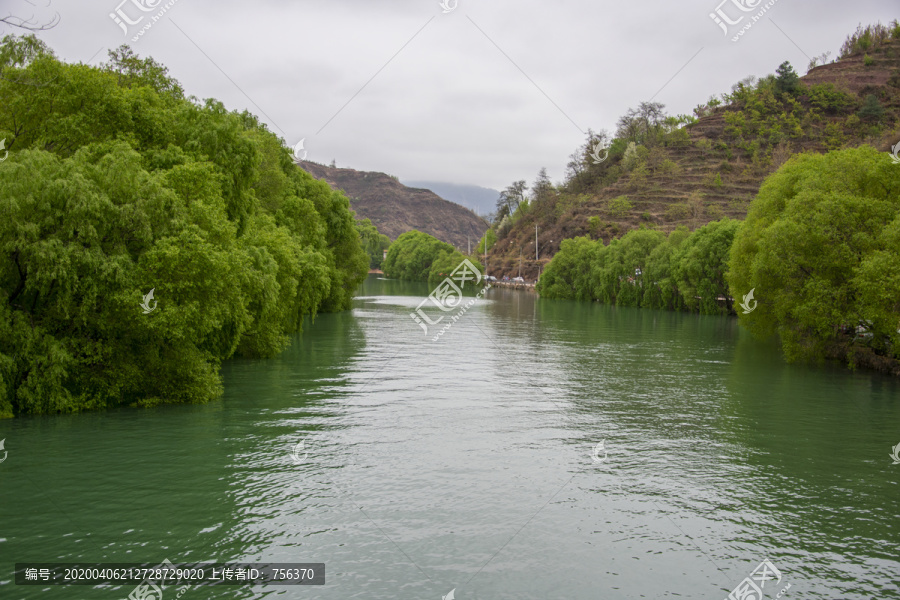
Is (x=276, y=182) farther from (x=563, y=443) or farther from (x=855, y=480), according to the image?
(x=855, y=480)

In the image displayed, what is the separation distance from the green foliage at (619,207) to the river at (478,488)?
12433 centimetres

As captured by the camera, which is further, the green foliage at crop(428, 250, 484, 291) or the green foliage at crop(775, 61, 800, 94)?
the green foliage at crop(775, 61, 800, 94)

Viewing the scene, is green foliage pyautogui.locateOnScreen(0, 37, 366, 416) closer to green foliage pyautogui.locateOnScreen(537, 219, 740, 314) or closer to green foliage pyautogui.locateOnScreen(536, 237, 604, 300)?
green foliage pyautogui.locateOnScreen(537, 219, 740, 314)

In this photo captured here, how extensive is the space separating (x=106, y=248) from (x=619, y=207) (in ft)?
471

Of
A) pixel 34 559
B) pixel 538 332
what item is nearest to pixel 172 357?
pixel 34 559

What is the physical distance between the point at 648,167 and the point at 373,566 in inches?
6943

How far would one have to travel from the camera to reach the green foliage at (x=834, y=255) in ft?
108

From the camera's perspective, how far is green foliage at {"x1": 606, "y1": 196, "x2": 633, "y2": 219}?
153250 mm

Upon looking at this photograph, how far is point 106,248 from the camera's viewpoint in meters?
21.8

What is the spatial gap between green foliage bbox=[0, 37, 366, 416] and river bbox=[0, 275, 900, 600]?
57.9 inches

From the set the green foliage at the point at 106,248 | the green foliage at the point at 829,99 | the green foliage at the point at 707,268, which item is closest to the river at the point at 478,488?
the green foliage at the point at 106,248

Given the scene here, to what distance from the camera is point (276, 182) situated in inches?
2082

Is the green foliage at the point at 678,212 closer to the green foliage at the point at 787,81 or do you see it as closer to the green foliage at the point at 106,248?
the green foliage at the point at 787,81

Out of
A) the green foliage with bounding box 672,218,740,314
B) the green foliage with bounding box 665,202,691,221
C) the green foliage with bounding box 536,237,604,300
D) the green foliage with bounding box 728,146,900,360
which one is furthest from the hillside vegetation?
the green foliage with bounding box 728,146,900,360
